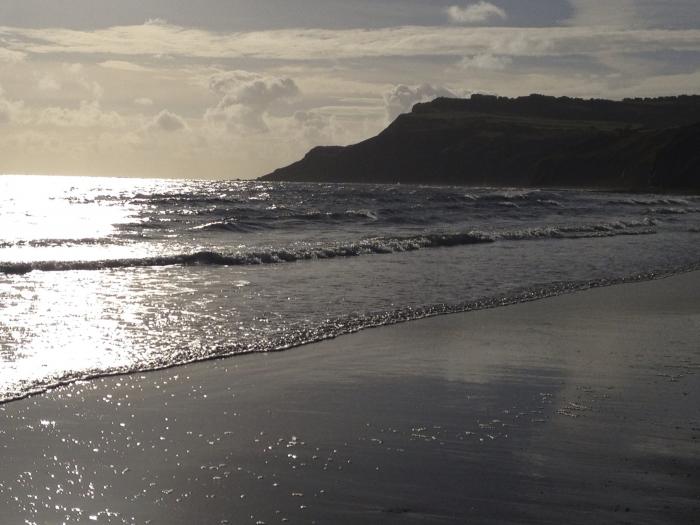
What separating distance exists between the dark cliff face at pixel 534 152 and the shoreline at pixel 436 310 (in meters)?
83.2

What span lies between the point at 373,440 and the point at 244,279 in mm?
10870

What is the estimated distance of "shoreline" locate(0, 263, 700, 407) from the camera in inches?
333

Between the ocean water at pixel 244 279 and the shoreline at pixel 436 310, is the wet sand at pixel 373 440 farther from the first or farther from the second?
the ocean water at pixel 244 279

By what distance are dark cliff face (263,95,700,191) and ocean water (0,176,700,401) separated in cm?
7430

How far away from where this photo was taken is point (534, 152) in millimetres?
160875

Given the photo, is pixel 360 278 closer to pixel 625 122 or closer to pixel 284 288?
pixel 284 288

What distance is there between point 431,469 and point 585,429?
1586mm

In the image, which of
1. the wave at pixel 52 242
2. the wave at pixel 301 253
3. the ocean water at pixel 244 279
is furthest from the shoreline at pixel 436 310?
the wave at pixel 52 242

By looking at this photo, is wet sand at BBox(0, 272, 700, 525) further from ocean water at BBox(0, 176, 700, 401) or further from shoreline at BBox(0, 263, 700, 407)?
ocean water at BBox(0, 176, 700, 401)

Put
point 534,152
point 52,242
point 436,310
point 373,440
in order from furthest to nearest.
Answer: point 534,152, point 52,242, point 436,310, point 373,440

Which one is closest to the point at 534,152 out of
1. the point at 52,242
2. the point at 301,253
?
the point at 52,242

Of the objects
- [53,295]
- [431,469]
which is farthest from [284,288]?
[431,469]

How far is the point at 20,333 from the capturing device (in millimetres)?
10586

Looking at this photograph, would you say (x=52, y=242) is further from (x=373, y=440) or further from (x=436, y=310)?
(x=373, y=440)
